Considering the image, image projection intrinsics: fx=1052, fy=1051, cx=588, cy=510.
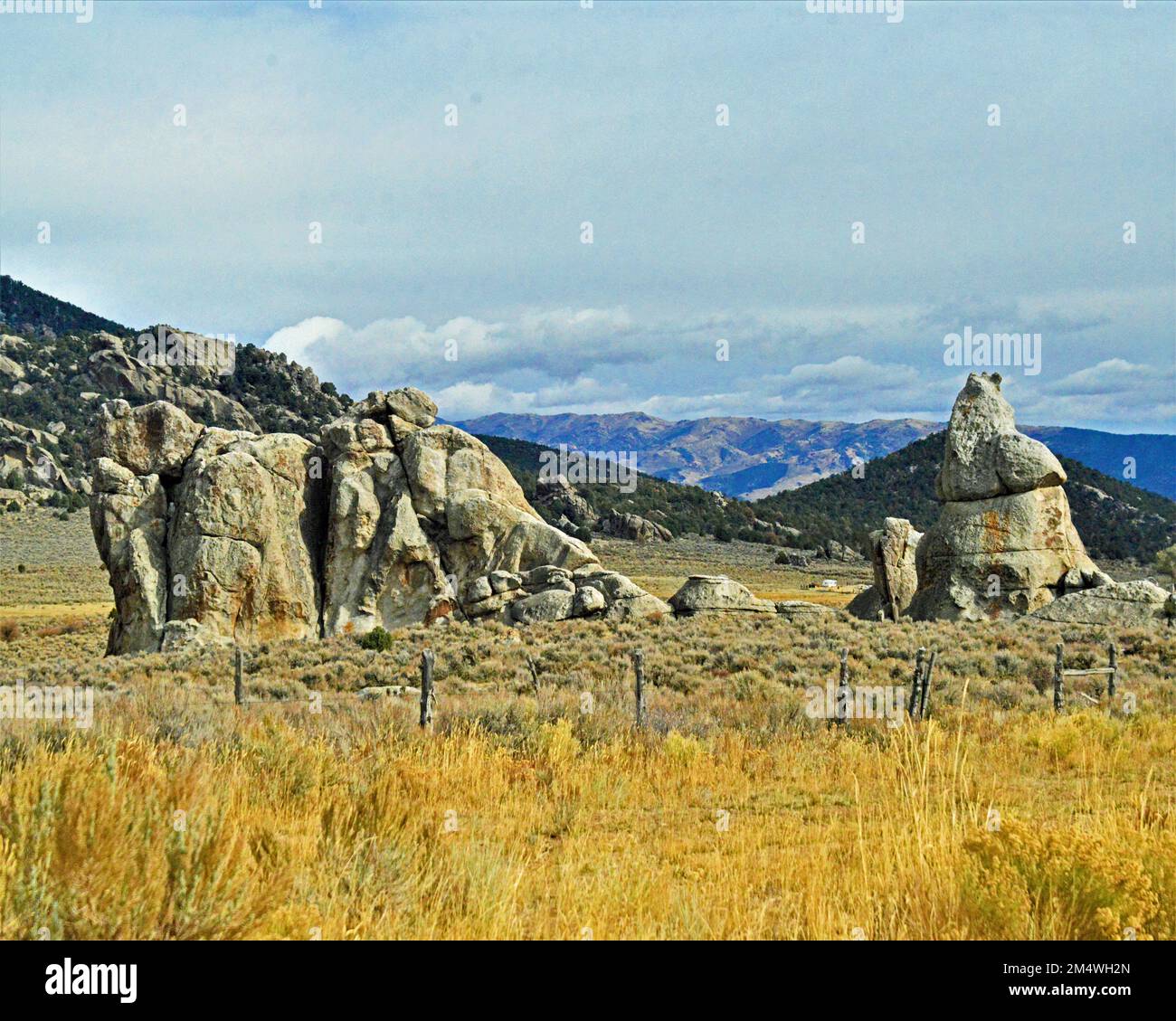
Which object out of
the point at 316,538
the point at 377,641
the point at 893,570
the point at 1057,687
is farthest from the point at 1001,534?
the point at 316,538

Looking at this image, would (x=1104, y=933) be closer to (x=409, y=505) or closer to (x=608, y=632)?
(x=608, y=632)

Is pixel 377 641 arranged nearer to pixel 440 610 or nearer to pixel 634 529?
pixel 440 610

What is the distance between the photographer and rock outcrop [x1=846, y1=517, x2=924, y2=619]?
111 ft

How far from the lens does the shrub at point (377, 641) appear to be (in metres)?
26.7

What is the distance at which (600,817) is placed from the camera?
910 centimetres

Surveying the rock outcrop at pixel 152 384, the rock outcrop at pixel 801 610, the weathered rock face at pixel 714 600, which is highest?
the rock outcrop at pixel 152 384

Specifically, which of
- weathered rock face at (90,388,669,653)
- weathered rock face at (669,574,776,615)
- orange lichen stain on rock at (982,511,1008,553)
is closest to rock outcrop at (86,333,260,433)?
weathered rock face at (90,388,669,653)

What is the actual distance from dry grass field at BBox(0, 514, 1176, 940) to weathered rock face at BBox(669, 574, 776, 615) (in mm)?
11802

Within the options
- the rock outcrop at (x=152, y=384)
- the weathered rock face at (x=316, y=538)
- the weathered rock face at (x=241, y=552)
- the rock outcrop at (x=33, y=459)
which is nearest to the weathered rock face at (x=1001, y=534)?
the weathered rock face at (x=316, y=538)

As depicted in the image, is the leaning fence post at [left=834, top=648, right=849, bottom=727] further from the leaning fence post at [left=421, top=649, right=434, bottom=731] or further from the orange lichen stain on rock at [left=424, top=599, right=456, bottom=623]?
the orange lichen stain on rock at [left=424, top=599, right=456, bottom=623]

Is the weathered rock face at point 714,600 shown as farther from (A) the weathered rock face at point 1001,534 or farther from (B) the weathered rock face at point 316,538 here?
(A) the weathered rock face at point 1001,534

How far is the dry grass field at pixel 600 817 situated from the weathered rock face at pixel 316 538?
34.8 feet

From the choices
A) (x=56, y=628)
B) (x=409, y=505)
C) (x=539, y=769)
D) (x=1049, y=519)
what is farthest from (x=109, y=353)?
(x=539, y=769)

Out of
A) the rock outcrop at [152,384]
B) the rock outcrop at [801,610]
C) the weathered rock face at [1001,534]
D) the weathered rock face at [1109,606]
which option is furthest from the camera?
the rock outcrop at [152,384]
